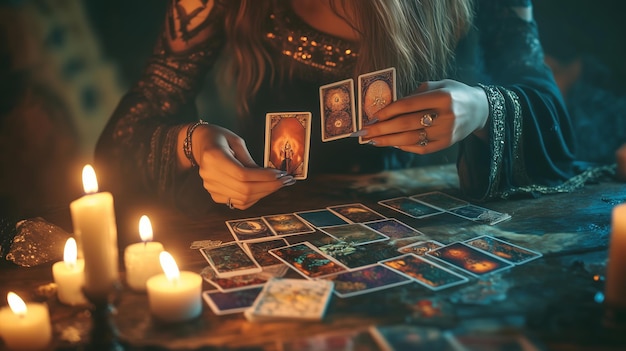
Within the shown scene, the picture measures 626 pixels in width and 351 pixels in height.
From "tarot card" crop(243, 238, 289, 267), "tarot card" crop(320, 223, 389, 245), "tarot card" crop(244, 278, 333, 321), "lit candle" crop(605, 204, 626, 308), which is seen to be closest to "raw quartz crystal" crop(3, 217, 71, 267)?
"tarot card" crop(243, 238, 289, 267)

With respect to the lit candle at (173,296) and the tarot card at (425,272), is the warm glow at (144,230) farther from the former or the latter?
the tarot card at (425,272)

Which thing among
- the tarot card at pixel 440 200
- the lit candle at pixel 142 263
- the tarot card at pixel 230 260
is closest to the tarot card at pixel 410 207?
the tarot card at pixel 440 200

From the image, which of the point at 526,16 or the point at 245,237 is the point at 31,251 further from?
the point at 526,16

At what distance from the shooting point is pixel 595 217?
157 centimetres

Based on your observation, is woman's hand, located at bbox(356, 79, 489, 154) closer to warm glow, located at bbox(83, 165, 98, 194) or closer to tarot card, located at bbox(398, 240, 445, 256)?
tarot card, located at bbox(398, 240, 445, 256)

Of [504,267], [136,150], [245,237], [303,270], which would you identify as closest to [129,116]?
[136,150]

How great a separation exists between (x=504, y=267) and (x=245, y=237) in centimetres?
72

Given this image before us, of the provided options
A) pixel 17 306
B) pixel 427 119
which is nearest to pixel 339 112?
pixel 427 119

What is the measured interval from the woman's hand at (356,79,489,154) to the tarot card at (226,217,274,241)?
426 mm

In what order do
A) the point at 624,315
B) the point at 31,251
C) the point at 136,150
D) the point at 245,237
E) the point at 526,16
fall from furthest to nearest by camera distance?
1. the point at 526,16
2. the point at 136,150
3. the point at 245,237
4. the point at 31,251
5. the point at 624,315

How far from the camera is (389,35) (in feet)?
6.25

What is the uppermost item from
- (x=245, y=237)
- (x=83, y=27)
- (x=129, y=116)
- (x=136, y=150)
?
(x=83, y=27)

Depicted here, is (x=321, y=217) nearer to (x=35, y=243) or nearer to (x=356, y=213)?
(x=356, y=213)

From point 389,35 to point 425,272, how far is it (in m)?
1.01
